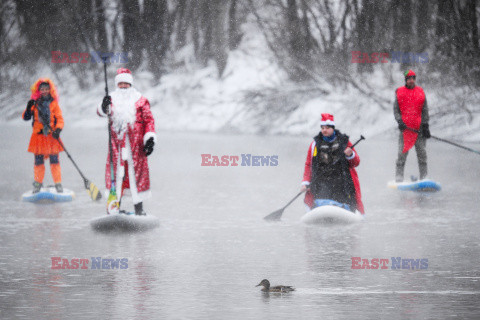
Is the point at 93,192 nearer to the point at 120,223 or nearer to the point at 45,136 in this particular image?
the point at 45,136

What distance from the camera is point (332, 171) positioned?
11711mm

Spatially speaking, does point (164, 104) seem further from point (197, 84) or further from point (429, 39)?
point (429, 39)

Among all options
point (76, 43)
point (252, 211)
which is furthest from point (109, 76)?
point (252, 211)

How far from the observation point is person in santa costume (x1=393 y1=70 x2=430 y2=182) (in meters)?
15.5

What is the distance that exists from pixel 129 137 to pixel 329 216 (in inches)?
90.2

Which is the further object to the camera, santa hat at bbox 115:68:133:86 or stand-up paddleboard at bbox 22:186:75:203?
stand-up paddleboard at bbox 22:186:75:203

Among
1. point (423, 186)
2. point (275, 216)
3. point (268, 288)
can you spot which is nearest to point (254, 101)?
point (423, 186)

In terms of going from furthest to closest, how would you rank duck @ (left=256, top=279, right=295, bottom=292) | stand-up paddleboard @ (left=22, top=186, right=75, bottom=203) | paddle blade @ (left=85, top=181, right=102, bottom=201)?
stand-up paddleboard @ (left=22, top=186, right=75, bottom=203)
paddle blade @ (left=85, top=181, right=102, bottom=201)
duck @ (left=256, top=279, right=295, bottom=292)

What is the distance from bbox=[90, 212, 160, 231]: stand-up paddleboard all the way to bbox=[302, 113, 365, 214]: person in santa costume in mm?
1816

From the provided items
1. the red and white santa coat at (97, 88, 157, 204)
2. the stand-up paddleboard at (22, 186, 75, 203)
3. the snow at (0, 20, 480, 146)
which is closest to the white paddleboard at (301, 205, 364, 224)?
the red and white santa coat at (97, 88, 157, 204)

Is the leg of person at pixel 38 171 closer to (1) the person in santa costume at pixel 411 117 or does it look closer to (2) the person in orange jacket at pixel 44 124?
(2) the person in orange jacket at pixel 44 124

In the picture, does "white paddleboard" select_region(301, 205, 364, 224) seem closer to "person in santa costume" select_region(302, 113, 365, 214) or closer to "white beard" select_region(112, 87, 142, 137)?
"person in santa costume" select_region(302, 113, 365, 214)

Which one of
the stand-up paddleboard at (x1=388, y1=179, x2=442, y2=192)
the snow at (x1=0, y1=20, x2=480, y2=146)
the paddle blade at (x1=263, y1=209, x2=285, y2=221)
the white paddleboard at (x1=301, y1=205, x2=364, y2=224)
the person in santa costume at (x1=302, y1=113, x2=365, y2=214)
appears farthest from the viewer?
the snow at (x1=0, y1=20, x2=480, y2=146)

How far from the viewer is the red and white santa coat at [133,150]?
37.1 ft
